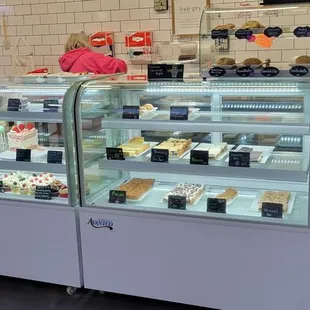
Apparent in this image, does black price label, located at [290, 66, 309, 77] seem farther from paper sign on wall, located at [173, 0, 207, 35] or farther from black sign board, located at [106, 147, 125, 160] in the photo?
paper sign on wall, located at [173, 0, 207, 35]

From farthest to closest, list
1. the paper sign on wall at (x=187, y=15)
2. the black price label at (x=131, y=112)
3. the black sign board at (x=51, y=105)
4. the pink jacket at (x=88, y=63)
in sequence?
1. the paper sign on wall at (x=187, y=15)
2. the pink jacket at (x=88, y=63)
3. the black sign board at (x=51, y=105)
4. the black price label at (x=131, y=112)

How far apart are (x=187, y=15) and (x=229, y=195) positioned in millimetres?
2944

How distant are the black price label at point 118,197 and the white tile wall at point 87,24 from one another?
2.29 m

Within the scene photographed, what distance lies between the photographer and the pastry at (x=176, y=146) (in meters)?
3.10

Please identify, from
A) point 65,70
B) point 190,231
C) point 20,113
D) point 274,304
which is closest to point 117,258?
point 190,231

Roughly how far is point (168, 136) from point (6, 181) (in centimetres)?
120

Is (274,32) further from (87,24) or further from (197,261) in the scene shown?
(87,24)

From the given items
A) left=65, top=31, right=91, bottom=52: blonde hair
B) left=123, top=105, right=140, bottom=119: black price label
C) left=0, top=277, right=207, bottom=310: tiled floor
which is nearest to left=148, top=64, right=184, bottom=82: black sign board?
left=123, top=105, right=140, bottom=119: black price label

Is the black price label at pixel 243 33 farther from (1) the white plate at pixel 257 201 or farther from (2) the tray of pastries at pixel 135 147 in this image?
(1) the white plate at pixel 257 201

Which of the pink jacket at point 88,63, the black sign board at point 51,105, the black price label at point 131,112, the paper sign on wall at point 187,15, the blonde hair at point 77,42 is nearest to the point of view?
the black price label at point 131,112

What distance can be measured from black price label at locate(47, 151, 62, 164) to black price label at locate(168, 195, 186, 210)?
0.85 metres

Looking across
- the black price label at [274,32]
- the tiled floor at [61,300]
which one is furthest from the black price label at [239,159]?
the black price label at [274,32]

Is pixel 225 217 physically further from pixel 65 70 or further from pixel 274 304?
pixel 65 70

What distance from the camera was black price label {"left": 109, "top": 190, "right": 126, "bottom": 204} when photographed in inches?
121
